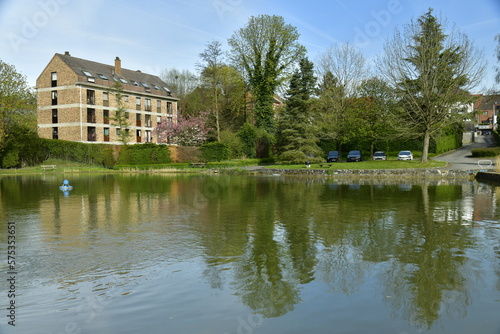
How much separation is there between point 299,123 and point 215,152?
1129 cm

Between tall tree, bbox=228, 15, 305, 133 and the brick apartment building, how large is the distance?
18622 mm

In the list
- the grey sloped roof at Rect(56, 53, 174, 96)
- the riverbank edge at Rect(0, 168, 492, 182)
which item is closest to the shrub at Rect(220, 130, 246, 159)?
the riverbank edge at Rect(0, 168, 492, 182)

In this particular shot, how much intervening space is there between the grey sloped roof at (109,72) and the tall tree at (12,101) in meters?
11.2

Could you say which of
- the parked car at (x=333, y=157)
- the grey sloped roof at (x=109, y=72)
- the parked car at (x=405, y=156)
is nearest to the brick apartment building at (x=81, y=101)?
the grey sloped roof at (x=109, y=72)

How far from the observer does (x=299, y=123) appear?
139 feet

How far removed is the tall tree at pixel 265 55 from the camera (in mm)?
53906

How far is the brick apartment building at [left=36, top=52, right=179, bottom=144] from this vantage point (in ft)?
185

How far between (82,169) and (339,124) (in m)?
29.9

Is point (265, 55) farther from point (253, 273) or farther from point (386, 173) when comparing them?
point (253, 273)

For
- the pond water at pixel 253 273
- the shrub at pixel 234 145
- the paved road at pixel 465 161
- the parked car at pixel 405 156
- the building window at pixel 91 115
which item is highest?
the building window at pixel 91 115

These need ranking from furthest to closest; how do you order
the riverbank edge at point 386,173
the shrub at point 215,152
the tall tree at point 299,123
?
the shrub at point 215,152, the tall tree at point 299,123, the riverbank edge at point 386,173

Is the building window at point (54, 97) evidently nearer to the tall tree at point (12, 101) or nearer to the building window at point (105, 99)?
the building window at point (105, 99)

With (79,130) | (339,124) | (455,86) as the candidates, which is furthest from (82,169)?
(455,86)

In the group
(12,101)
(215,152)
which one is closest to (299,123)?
(215,152)
